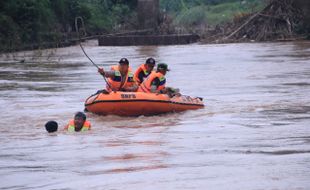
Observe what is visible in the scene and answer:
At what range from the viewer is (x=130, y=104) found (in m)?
17.2

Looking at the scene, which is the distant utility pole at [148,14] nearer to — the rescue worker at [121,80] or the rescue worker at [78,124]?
the rescue worker at [121,80]

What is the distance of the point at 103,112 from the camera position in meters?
17.6

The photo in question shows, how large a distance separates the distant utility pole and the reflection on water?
17.6 m

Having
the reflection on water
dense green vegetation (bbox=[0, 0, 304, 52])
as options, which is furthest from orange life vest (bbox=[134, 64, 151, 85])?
dense green vegetation (bbox=[0, 0, 304, 52])

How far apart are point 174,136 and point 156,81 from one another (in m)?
3.50

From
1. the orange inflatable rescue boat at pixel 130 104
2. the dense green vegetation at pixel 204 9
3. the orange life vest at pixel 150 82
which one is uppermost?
the orange life vest at pixel 150 82

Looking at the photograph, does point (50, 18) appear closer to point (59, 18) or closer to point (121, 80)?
point (59, 18)

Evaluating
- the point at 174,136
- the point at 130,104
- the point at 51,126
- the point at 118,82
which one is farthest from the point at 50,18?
the point at 174,136

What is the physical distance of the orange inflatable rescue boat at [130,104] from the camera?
1723 cm

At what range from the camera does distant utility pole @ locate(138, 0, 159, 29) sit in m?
48.6

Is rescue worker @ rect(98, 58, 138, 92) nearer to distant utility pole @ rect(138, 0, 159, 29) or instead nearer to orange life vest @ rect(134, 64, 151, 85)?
orange life vest @ rect(134, 64, 151, 85)

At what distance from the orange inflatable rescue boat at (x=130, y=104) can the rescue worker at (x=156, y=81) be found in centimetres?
14

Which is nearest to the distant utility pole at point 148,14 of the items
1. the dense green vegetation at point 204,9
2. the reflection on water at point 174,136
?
the reflection on water at point 174,136

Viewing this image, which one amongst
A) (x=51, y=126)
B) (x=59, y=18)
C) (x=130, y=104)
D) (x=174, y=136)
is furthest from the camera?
(x=59, y=18)
